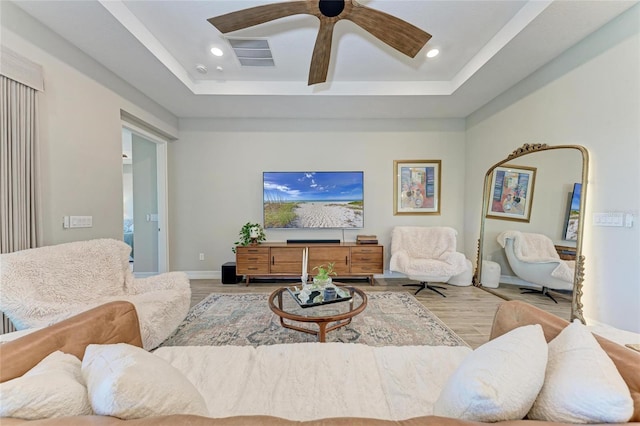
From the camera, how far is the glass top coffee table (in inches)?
69.4

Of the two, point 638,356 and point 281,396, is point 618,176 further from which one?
point 281,396

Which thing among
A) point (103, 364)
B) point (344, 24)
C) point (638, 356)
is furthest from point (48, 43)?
point (638, 356)

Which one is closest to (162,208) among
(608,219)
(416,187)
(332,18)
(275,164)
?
(275,164)

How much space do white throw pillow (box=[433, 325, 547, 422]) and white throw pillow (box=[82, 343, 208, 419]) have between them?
81cm

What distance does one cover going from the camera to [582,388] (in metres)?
0.63

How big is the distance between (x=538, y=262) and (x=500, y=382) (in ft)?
9.17

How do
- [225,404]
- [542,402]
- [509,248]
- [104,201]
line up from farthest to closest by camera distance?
[509,248] < [104,201] < [225,404] < [542,402]

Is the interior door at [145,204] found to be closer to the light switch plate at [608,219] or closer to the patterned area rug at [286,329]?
the patterned area rug at [286,329]

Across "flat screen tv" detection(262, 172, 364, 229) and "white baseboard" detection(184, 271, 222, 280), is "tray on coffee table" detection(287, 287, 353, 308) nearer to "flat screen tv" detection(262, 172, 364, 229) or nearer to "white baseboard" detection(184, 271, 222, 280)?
"flat screen tv" detection(262, 172, 364, 229)

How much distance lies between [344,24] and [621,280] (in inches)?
128

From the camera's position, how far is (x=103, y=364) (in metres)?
0.73

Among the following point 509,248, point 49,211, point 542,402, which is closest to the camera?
point 542,402

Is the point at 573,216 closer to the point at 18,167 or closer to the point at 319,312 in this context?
the point at 319,312

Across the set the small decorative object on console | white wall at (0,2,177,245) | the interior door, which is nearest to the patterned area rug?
the small decorative object on console
